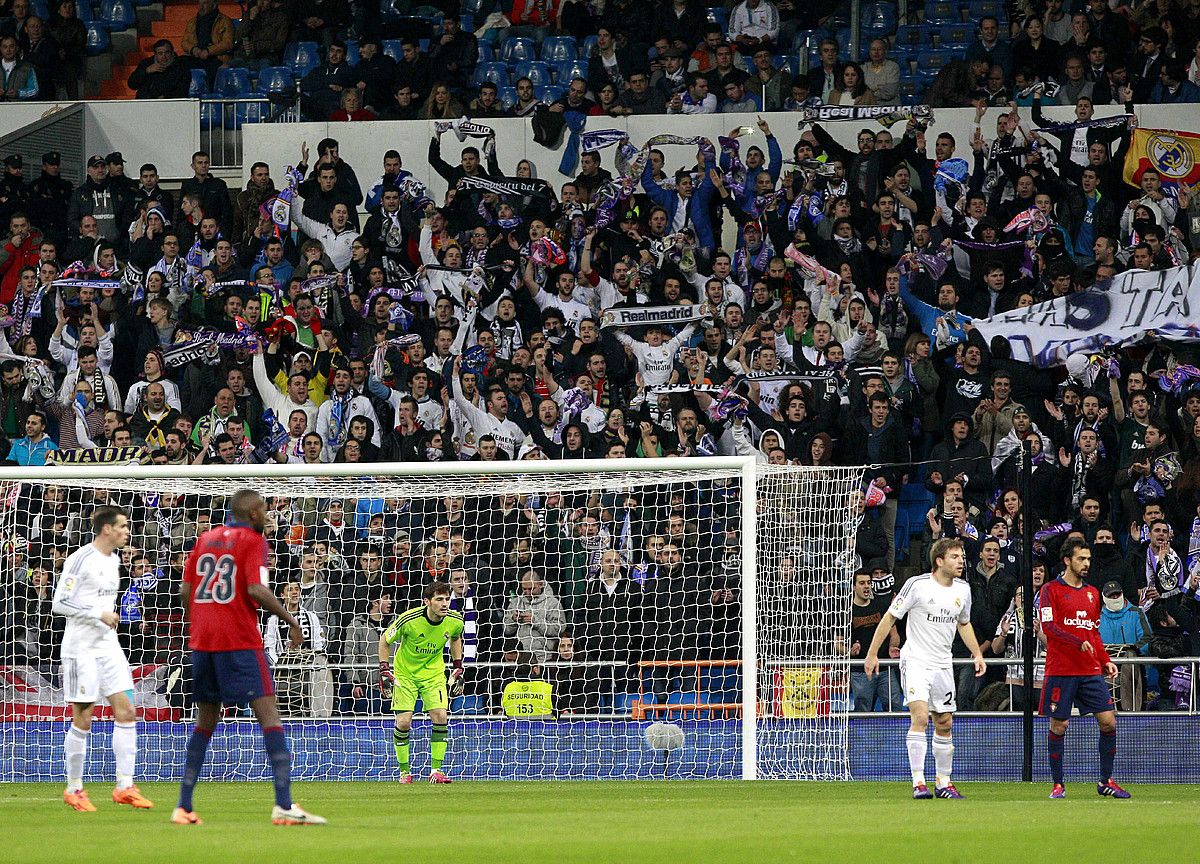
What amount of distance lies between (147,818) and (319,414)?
8516 millimetres

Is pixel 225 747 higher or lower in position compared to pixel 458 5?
lower

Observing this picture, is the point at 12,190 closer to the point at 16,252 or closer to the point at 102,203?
the point at 16,252

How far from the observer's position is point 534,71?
23.8m

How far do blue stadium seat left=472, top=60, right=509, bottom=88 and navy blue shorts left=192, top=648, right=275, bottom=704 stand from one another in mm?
15296

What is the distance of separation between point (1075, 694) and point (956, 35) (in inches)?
501

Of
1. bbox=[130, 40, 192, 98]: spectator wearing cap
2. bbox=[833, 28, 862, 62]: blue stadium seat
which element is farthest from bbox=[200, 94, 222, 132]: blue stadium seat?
bbox=[833, 28, 862, 62]: blue stadium seat

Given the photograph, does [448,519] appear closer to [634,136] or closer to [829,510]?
[829,510]

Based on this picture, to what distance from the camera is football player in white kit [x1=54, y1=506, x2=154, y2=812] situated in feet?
36.3

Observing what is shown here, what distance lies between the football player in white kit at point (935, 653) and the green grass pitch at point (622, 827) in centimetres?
37

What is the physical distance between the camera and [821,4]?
77.9ft

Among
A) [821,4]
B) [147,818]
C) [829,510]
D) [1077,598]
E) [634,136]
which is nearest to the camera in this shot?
[147,818]

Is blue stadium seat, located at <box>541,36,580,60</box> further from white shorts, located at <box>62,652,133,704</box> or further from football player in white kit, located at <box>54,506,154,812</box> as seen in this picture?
white shorts, located at <box>62,652,133,704</box>

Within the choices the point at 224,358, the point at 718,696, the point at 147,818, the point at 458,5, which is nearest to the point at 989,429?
the point at 718,696

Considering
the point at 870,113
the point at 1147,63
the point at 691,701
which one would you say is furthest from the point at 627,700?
the point at 1147,63
